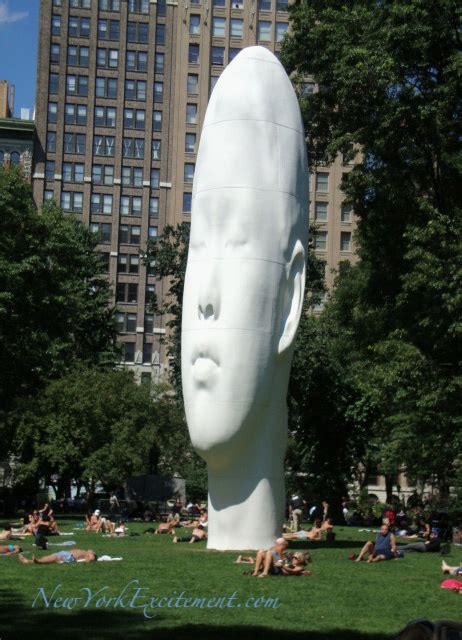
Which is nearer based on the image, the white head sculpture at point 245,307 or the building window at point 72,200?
the white head sculpture at point 245,307

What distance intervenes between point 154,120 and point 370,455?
52.5 metres

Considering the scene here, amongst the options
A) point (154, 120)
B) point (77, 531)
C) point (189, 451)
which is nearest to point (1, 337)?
point (77, 531)

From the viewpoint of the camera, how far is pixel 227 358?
21.1m

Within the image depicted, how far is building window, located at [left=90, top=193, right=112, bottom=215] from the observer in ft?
310

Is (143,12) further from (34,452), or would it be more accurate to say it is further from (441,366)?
(441,366)

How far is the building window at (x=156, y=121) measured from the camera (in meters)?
95.5

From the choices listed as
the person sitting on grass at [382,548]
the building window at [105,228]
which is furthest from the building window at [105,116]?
the person sitting on grass at [382,548]

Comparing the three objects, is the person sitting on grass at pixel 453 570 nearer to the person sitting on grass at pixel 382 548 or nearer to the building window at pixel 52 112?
the person sitting on grass at pixel 382 548

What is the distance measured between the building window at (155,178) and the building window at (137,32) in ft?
41.6

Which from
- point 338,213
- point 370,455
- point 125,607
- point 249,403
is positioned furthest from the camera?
point 338,213

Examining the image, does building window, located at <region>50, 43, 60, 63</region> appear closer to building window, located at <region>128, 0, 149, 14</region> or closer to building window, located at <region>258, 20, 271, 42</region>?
building window, located at <region>128, 0, 149, 14</region>

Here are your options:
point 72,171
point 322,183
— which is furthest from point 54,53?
point 322,183

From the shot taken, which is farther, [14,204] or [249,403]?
[14,204]

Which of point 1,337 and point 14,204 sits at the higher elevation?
point 14,204
